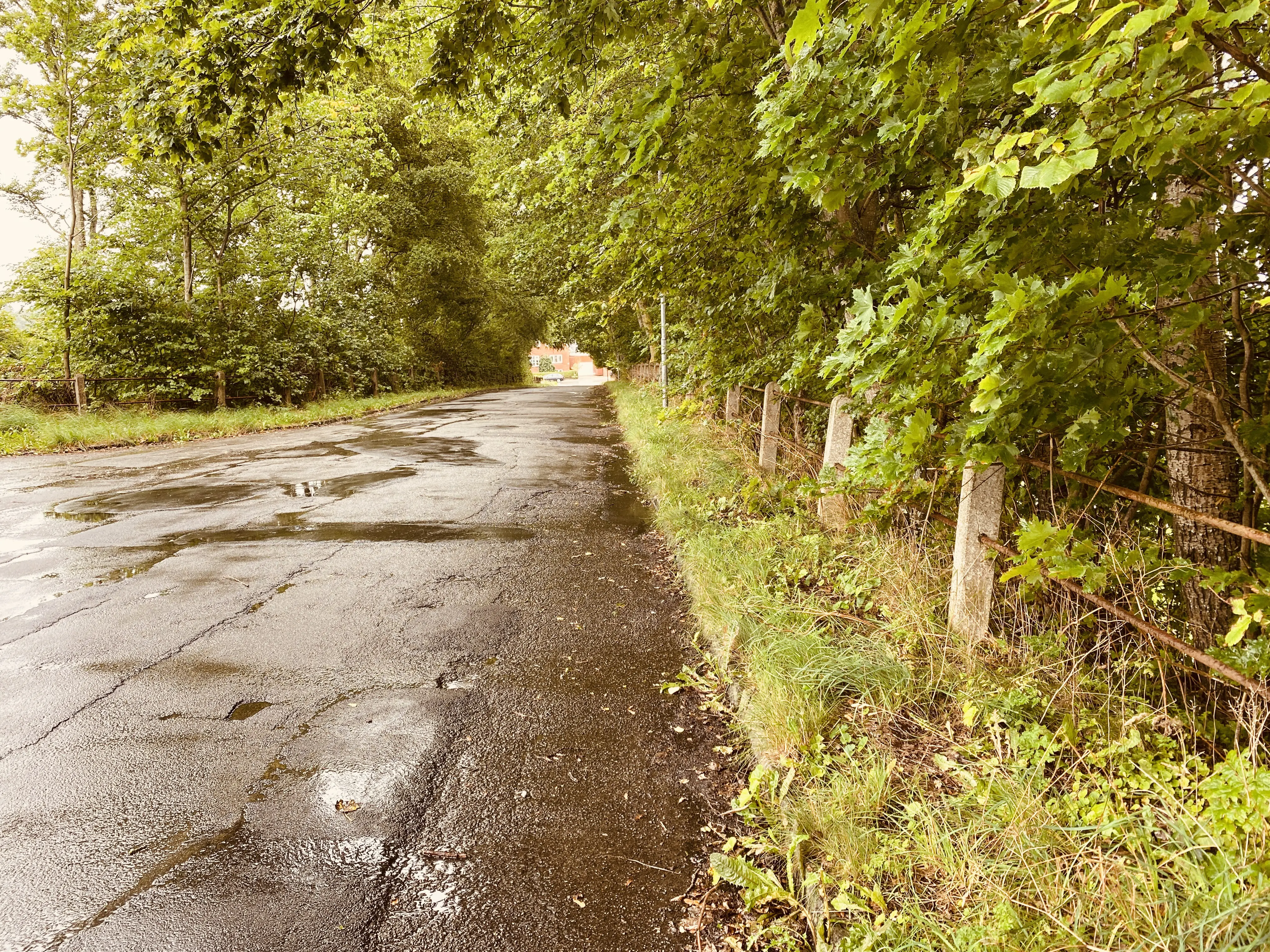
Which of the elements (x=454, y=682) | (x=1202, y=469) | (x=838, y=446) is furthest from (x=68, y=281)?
(x=1202, y=469)

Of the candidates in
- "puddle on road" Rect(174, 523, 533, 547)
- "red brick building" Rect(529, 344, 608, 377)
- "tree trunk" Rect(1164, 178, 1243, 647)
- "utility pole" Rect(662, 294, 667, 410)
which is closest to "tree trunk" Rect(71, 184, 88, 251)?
"puddle on road" Rect(174, 523, 533, 547)

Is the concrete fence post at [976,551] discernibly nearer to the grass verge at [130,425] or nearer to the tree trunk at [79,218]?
the grass verge at [130,425]

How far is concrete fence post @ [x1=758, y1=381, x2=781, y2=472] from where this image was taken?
757 centimetres

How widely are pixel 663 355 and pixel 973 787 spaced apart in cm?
1167

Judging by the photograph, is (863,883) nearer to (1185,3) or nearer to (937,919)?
(937,919)

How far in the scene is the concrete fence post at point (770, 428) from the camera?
757 cm

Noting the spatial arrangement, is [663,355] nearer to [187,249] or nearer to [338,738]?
[338,738]

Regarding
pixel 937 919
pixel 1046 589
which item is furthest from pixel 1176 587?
pixel 937 919

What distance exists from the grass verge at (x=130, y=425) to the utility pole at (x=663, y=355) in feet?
32.4

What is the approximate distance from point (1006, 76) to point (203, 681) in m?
5.20

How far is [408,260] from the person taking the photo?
30.8 meters

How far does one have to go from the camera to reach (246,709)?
3670 millimetres

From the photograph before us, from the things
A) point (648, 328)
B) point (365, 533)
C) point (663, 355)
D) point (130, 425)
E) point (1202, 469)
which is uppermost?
point (648, 328)

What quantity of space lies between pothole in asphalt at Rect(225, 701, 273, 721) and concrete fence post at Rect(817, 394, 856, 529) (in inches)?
152
